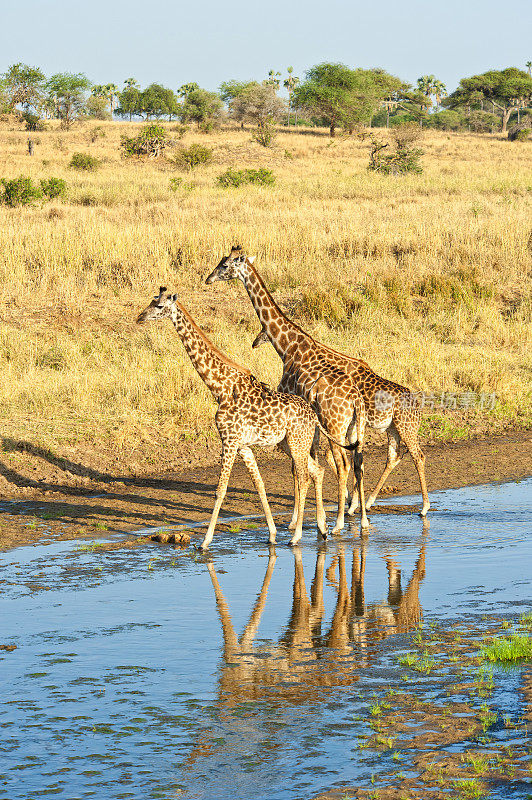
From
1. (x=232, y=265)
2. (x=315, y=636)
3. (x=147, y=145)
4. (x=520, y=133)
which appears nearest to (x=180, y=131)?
(x=147, y=145)

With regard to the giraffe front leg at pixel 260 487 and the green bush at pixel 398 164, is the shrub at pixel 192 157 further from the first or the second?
the giraffe front leg at pixel 260 487

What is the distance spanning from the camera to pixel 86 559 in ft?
26.8

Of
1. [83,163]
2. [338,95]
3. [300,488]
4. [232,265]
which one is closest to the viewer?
[300,488]

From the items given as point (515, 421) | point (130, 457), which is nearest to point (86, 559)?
point (130, 457)

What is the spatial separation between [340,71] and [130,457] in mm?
58351

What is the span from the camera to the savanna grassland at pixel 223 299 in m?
12.3

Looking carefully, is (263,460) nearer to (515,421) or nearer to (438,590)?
(515,421)

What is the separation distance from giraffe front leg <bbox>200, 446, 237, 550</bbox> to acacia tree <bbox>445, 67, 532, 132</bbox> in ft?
230

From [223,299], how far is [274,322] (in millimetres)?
8188

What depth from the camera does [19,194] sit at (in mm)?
25484

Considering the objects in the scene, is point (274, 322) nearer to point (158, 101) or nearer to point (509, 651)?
point (509, 651)

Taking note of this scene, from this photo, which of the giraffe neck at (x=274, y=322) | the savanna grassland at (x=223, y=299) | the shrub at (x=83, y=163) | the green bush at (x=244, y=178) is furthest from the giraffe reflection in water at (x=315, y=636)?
the shrub at (x=83, y=163)

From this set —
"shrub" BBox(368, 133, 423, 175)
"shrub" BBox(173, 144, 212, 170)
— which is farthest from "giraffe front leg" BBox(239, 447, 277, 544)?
"shrub" BBox(173, 144, 212, 170)

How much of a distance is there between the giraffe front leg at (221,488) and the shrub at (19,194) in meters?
18.4
